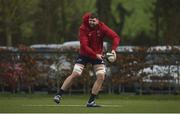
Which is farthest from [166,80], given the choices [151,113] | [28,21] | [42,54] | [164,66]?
[28,21]

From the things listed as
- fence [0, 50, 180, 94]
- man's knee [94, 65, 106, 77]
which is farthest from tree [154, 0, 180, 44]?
man's knee [94, 65, 106, 77]

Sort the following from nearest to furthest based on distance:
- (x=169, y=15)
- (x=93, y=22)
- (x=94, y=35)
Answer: (x=93, y=22), (x=94, y=35), (x=169, y=15)

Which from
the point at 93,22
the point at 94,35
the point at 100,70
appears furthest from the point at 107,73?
the point at 93,22

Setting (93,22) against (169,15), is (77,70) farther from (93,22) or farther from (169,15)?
(169,15)

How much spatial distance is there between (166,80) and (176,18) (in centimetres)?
2500

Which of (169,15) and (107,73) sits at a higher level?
(169,15)

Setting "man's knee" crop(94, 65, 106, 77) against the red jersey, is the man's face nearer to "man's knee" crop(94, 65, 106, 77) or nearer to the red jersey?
the red jersey

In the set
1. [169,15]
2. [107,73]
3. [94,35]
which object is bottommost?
[107,73]

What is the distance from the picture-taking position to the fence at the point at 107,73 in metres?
24.4

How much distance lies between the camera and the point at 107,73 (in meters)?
24.4

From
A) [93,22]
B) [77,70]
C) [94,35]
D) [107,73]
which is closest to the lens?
[93,22]

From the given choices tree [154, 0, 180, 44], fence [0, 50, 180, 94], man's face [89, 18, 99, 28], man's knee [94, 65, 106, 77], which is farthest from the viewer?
tree [154, 0, 180, 44]

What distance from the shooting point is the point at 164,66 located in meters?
24.4

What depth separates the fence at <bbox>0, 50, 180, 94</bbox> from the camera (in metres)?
24.4
